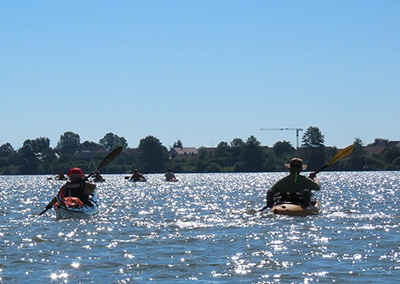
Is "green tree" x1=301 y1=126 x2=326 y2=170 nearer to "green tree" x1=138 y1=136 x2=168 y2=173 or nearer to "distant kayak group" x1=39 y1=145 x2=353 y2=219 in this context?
"green tree" x1=138 y1=136 x2=168 y2=173

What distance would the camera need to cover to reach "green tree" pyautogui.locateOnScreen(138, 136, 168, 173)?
7165 inches

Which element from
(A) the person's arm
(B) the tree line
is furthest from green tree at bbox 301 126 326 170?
(A) the person's arm

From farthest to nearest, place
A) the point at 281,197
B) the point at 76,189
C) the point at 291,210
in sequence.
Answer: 1. the point at 76,189
2. the point at 281,197
3. the point at 291,210

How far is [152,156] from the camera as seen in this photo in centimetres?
18275

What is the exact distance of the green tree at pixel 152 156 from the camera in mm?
182000

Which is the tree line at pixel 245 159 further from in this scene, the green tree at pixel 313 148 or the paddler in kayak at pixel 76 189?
the paddler in kayak at pixel 76 189

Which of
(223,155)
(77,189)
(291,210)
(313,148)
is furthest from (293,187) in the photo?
(223,155)

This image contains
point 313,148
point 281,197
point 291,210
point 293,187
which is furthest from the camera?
point 313,148

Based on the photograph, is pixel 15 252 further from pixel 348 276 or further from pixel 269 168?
pixel 269 168

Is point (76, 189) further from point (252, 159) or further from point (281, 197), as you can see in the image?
point (252, 159)

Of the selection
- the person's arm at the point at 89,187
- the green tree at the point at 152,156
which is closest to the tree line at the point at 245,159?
the green tree at the point at 152,156

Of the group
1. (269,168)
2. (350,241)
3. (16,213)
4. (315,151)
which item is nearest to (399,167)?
(315,151)

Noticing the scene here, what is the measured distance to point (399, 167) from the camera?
168 meters

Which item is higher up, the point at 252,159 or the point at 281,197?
the point at 252,159
